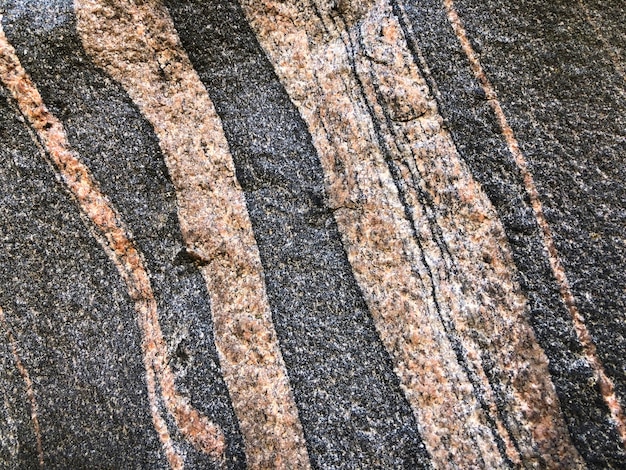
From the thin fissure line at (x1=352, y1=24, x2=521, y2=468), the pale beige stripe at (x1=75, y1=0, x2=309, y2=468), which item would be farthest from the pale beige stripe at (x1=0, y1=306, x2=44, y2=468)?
the thin fissure line at (x1=352, y1=24, x2=521, y2=468)

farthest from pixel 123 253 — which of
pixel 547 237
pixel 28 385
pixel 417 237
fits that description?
pixel 547 237

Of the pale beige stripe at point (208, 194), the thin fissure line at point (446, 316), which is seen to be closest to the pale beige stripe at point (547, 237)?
the thin fissure line at point (446, 316)

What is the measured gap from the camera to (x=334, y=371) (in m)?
1.12

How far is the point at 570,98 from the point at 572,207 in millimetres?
220

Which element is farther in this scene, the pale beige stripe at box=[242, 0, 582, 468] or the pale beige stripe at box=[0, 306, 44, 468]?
the pale beige stripe at box=[0, 306, 44, 468]

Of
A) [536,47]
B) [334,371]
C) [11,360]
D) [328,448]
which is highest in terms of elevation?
[536,47]

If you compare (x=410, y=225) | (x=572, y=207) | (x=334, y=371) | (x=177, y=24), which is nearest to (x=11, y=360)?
(x=334, y=371)

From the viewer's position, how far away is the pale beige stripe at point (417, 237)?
103 centimetres

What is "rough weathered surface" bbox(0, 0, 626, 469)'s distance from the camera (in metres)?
1.03

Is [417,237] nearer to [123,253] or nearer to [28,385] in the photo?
[123,253]

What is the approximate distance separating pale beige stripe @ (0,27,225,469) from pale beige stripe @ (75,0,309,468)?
0.11m

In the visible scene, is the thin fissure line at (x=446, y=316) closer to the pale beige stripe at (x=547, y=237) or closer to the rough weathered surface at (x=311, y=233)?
the rough weathered surface at (x=311, y=233)

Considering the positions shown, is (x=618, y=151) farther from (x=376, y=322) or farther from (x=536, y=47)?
(x=376, y=322)

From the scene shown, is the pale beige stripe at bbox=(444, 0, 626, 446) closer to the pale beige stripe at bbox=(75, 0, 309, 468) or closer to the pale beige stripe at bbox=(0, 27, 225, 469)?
the pale beige stripe at bbox=(75, 0, 309, 468)
